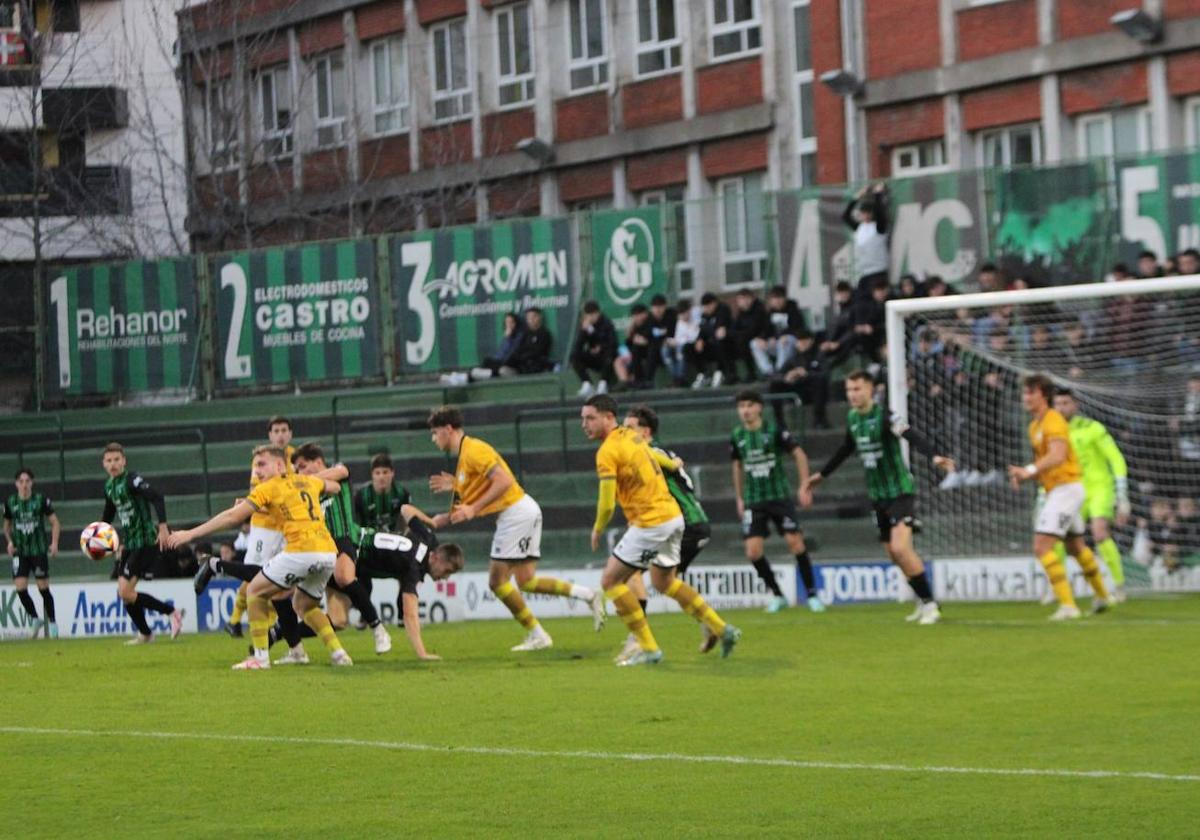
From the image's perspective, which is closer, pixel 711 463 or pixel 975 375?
pixel 975 375

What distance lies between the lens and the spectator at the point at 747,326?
28.7 metres

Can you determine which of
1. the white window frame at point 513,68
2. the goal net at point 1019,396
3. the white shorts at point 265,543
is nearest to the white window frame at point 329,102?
the white window frame at point 513,68

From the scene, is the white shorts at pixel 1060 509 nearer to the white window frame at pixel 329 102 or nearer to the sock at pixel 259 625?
the sock at pixel 259 625

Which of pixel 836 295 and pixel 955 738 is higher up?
pixel 836 295

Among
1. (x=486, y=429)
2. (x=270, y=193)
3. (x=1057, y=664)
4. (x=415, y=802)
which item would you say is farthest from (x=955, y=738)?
(x=270, y=193)

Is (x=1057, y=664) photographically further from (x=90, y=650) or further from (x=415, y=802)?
(x=90, y=650)

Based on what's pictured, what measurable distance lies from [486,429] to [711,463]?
3.27 metres

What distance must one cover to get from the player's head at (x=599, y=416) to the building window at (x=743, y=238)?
12.0m

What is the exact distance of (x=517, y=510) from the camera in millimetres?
19562

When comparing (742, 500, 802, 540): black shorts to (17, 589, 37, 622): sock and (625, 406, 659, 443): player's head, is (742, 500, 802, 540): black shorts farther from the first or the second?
(17, 589, 37, 622): sock

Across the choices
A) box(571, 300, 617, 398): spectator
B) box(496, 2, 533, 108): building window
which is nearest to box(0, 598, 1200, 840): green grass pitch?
box(571, 300, 617, 398): spectator

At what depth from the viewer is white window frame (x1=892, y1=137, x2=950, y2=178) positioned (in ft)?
122

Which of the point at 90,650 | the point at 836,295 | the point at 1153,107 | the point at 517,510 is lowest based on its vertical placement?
the point at 90,650

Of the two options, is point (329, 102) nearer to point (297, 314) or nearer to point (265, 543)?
point (297, 314)
